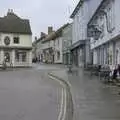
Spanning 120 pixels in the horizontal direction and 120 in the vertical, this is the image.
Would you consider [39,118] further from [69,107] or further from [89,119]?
[69,107]

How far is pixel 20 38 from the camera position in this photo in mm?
81625

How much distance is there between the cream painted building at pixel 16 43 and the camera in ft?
261

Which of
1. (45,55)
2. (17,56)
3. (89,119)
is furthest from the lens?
(45,55)

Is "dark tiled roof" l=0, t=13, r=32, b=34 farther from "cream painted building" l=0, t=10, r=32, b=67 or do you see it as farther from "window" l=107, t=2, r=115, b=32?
"window" l=107, t=2, r=115, b=32

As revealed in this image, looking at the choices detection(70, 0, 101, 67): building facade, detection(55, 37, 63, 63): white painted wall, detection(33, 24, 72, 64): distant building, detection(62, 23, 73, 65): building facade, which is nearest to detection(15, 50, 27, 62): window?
detection(70, 0, 101, 67): building facade

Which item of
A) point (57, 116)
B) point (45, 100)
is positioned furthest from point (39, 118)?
point (45, 100)

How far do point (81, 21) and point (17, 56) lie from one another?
1478cm

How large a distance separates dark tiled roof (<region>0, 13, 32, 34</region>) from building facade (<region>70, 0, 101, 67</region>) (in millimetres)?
9535

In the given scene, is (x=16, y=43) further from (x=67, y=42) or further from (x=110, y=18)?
(x=110, y=18)

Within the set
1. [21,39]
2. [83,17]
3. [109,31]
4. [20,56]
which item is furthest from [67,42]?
[109,31]

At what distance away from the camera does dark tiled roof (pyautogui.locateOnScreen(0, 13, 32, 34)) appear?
269 feet

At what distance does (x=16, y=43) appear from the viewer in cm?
8156

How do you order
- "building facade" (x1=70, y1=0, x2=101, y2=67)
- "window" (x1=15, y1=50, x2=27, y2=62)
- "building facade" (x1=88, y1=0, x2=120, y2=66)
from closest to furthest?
"building facade" (x1=88, y1=0, x2=120, y2=66)
"building facade" (x1=70, y1=0, x2=101, y2=67)
"window" (x1=15, y1=50, x2=27, y2=62)

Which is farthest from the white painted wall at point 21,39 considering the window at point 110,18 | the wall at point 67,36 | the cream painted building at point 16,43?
the window at point 110,18
